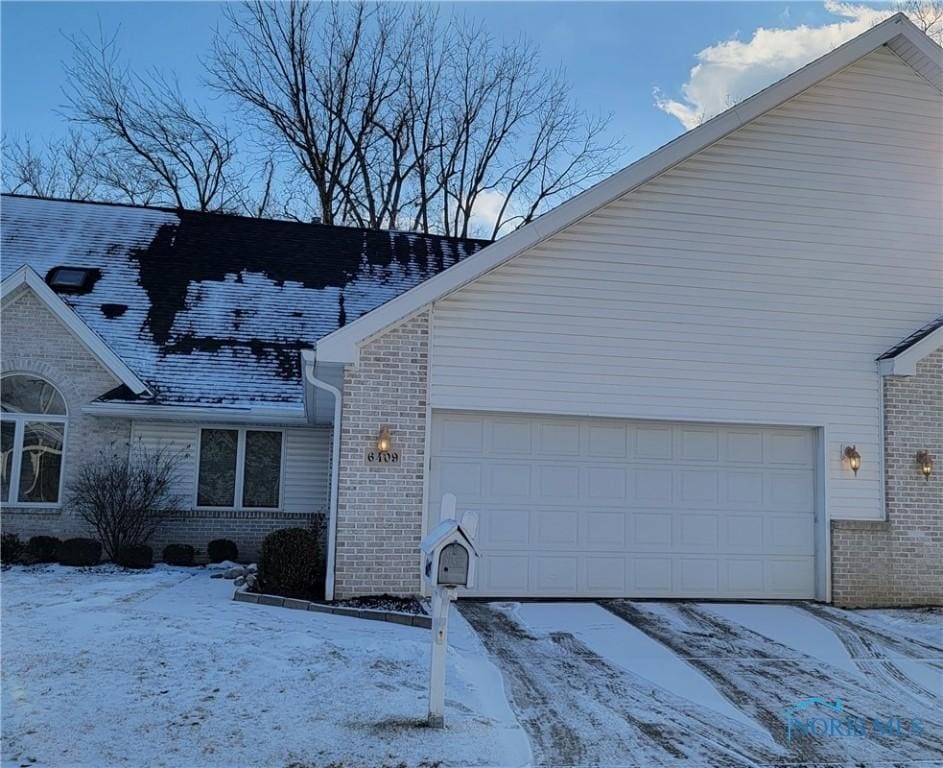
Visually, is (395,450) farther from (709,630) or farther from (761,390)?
(761,390)

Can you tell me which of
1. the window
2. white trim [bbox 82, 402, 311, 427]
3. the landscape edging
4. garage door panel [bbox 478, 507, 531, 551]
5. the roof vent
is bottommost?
the landscape edging

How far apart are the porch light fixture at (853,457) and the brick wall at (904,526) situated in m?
0.41

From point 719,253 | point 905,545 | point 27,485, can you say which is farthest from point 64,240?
point 905,545

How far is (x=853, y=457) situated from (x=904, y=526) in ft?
3.58

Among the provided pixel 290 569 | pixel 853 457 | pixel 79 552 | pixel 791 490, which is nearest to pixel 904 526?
pixel 853 457

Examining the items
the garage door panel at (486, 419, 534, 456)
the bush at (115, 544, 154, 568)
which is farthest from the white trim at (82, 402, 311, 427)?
the garage door panel at (486, 419, 534, 456)

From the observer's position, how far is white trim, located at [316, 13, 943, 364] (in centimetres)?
909

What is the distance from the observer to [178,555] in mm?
12570

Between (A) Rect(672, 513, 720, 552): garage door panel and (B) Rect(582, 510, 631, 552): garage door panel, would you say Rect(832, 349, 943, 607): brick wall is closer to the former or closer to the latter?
(A) Rect(672, 513, 720, 552): garage door panel

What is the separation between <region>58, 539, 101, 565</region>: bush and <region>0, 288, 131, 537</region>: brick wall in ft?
3.06

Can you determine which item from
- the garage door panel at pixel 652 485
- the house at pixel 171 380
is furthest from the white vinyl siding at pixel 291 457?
the garage door panel at pixel 652 485

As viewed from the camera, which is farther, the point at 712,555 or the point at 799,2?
the point at 799,2

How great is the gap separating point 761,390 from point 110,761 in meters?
8.11

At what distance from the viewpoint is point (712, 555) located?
991 cm
